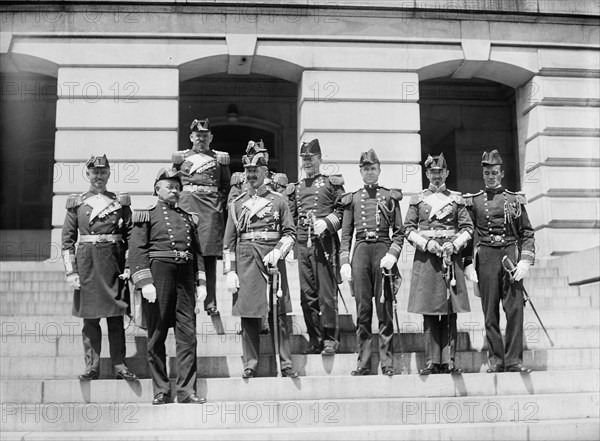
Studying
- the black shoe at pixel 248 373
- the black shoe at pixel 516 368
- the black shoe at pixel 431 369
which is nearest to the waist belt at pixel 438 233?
the black shoe at pixel 431 369

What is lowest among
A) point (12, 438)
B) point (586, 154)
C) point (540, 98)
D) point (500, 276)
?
point (12, 438)

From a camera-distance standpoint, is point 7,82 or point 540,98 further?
point 7,82

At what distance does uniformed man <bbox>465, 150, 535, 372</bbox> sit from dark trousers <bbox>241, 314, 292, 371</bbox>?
2.04m

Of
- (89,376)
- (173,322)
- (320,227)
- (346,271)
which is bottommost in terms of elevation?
(89,376)

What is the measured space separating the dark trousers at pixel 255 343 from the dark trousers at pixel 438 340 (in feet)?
4.61

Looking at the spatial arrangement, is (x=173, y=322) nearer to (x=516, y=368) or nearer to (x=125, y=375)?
(x=125, y=375)

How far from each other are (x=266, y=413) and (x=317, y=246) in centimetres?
213

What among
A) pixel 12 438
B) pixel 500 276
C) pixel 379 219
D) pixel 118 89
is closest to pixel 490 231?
pixel 500 276

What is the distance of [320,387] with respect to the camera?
27.5 feet

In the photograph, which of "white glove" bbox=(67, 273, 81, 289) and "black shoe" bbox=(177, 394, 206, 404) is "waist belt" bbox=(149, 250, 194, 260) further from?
"black shoe" bbox=(177, 394, 206, 404)

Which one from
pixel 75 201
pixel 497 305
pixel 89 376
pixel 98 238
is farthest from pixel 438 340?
pixel 75 201

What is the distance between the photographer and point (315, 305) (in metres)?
9.13

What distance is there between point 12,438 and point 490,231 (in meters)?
5.13

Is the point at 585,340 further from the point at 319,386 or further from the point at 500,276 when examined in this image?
the point at 319,386
